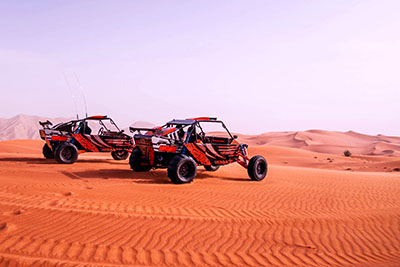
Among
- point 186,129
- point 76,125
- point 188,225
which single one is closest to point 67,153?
point 76,125

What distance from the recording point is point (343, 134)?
71062 millimetres

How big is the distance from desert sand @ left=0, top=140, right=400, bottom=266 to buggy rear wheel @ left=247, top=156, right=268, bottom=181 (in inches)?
56.3

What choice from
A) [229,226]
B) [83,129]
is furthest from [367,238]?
[83,129]

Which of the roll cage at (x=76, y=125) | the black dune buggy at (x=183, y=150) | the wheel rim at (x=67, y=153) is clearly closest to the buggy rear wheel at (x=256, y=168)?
the black dune buggy at (x=183, y=150)

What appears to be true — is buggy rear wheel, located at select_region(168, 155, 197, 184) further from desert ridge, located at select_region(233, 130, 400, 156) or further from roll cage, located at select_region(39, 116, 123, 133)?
desert ridge, located at select_region(233, 130, 400, 156)

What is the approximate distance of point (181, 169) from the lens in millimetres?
9820

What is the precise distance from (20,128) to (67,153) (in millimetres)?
76072

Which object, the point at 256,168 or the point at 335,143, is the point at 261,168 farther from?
the point at 335,143

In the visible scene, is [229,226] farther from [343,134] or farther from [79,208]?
[343,134]

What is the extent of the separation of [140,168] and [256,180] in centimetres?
382

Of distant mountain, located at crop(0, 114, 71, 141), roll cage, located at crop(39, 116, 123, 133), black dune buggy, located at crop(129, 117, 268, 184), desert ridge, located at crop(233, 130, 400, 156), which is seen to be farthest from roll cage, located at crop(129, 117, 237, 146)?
distant mountain, located at crop(0, 114, 71, 141)

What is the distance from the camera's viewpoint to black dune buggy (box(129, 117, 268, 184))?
983cm

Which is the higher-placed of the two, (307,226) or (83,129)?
(83,129)

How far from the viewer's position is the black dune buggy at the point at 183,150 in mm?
9828
